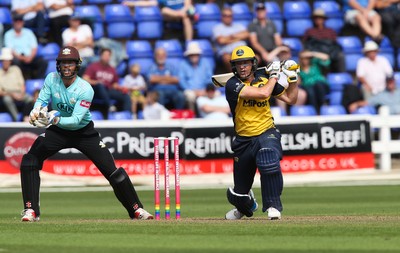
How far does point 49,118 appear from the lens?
38.1ft

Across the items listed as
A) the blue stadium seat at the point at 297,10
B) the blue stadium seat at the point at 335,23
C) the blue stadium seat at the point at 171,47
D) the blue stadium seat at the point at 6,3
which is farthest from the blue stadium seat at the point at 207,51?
the blue stadium seat at the point at 6,3

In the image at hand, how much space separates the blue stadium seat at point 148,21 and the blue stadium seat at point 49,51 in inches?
84.7

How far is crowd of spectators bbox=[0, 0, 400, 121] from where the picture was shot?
71.9 feet

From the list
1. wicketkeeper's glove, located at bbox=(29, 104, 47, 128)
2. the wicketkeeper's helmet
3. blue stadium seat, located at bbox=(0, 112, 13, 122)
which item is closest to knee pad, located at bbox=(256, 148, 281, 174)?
the wicketkeeper's helmet

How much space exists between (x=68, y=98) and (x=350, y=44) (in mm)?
13759

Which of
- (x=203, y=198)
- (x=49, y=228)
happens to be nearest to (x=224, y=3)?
(x=203, y=198)

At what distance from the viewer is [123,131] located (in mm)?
20578

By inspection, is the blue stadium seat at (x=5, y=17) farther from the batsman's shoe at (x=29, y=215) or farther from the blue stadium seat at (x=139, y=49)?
the batsman's shoe at (x=29, y=215)

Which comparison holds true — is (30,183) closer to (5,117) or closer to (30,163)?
(30,163)

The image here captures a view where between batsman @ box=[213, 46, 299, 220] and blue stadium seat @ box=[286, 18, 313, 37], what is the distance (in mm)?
12762

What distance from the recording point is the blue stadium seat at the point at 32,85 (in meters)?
21.8

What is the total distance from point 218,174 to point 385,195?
4.80m

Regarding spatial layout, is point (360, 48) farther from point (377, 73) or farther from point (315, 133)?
point (315, 133)

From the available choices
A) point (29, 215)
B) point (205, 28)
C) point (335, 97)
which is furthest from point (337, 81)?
point (29, 215)
